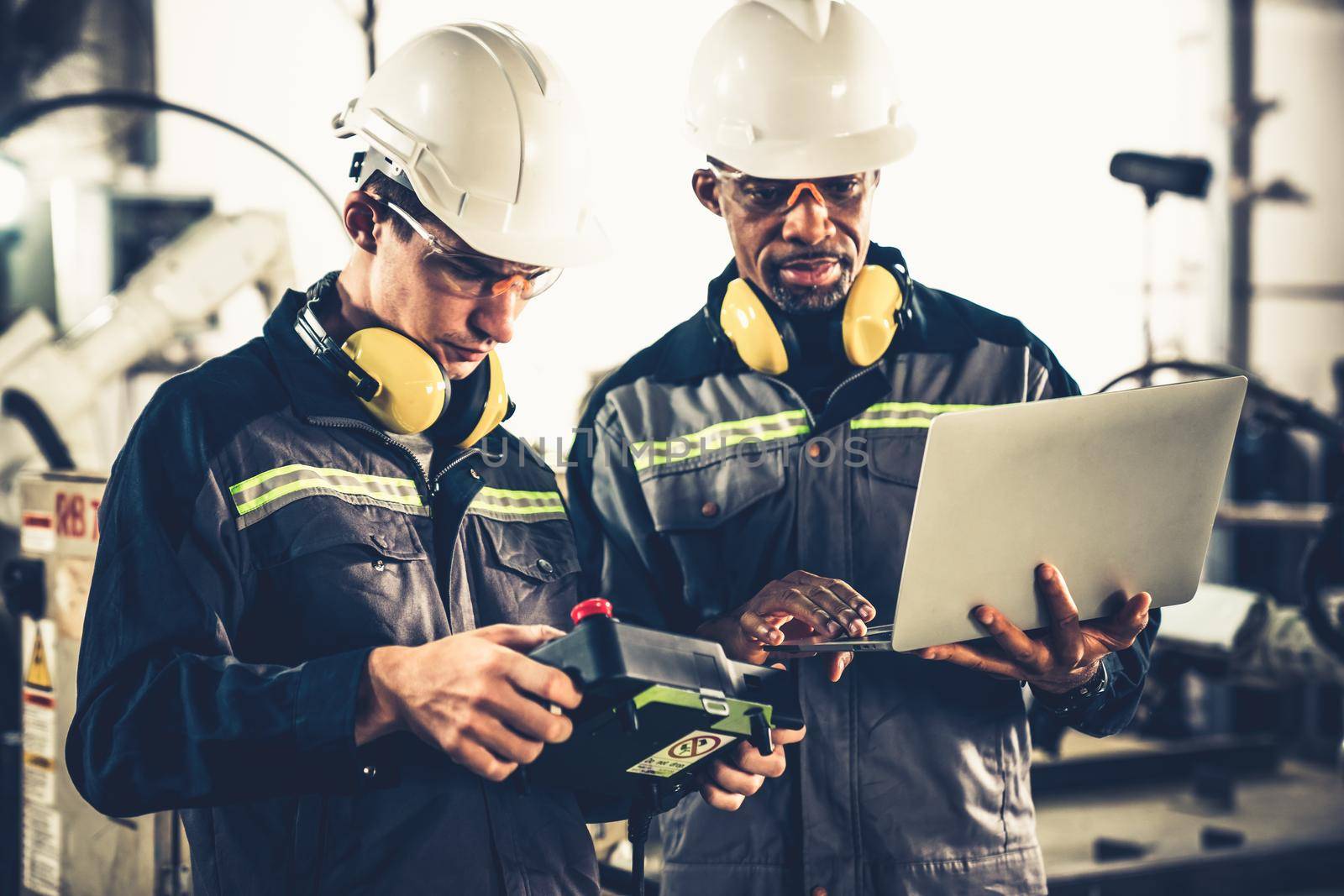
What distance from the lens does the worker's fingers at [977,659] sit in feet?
4.73

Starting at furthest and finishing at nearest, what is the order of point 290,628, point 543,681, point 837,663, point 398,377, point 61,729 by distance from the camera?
point 61,729 → point 837,663 → point 398,377 → point 290,628 → point 543,681

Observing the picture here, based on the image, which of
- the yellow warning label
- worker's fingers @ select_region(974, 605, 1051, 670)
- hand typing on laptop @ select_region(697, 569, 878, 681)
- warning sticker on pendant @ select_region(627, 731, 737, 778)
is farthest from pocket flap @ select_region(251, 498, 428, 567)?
the yellow warning label

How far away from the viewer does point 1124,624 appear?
4.86 feet

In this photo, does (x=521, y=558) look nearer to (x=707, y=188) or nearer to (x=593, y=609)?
(x=593, y=609)

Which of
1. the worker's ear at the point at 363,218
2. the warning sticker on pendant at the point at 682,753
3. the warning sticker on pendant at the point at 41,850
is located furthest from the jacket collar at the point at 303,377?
the warning sticker on pendant at the point at 41,850

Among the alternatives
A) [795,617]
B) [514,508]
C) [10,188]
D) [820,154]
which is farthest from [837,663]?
[10,188]

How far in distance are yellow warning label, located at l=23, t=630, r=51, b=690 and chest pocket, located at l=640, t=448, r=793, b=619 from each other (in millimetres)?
1262

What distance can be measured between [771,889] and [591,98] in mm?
3469

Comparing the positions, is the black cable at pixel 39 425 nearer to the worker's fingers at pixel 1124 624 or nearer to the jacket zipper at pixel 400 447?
the jacket zipper at pixel 400 447

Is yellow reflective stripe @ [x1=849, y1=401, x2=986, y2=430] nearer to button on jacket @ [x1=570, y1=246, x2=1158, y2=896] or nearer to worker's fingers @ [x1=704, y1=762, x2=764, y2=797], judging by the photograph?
button on jacket @ [x1=570, y1=246, x2=1158, y2=896]

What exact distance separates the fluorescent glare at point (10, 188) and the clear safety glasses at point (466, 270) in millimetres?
3560

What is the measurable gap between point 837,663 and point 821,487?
11.4 inches

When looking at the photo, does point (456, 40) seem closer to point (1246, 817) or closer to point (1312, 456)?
point (1246, 817)

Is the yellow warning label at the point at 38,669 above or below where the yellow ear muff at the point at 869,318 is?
below
